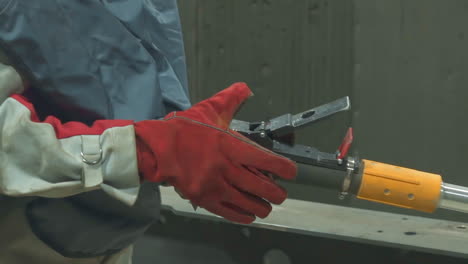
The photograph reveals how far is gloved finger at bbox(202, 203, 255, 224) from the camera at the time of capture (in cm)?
83

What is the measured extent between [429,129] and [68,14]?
1.43 metres

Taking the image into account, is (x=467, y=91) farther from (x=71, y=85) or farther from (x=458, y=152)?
(x=71, y=85)

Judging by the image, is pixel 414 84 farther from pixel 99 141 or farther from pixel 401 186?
pixel 99 141

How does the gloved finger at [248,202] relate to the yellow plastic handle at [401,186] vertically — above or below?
below

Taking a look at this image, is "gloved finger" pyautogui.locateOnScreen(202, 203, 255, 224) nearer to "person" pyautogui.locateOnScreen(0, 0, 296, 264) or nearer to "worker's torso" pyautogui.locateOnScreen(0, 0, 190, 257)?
"person" pyautogui.locateOnScreen(0, 0, 296, 264)

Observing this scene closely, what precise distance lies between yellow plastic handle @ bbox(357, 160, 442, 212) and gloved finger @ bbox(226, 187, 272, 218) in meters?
0.15

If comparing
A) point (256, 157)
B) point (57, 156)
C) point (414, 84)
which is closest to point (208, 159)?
point (256, 157)

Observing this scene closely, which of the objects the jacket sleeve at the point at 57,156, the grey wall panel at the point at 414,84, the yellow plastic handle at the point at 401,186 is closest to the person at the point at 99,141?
the jacket sleeve at the point at 57,156

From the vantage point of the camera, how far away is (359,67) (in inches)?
80.1

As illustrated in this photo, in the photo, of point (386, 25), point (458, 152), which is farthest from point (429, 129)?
point (386, 25)

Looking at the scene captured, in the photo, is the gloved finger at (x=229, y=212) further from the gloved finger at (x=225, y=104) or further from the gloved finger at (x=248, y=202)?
the gloved finger at (x=225, y=104)

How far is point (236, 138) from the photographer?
80 centimetres

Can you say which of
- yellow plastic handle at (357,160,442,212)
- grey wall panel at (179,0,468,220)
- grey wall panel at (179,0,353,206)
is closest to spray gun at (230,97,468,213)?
yellow plastic handle at (357,160,442,212)

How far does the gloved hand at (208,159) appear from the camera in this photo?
2.53ft
